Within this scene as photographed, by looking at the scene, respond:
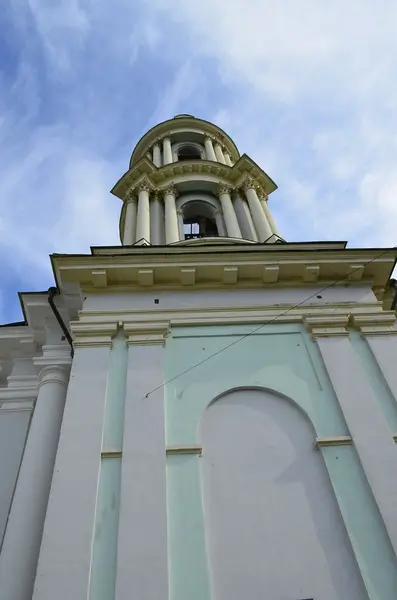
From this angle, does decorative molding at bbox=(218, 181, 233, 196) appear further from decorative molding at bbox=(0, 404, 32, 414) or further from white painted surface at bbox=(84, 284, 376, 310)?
decorative molding at bbox=(0, 404, 32, 414)

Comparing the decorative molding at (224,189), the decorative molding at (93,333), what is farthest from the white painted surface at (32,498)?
the decorative molding at (224,189)

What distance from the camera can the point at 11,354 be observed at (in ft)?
35.1

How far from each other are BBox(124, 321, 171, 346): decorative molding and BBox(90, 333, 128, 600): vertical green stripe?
29cm

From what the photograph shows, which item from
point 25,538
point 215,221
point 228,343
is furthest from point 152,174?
point 25,538

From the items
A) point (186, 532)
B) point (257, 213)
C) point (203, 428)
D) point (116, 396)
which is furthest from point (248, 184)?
point (186, 532)

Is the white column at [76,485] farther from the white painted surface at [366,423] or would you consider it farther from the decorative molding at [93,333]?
the white painted surface at [366,423]

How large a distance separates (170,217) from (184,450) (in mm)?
9462

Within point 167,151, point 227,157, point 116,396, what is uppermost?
point 227,157

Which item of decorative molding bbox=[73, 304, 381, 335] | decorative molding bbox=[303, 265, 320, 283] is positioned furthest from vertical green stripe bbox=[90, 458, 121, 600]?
decorative molding bbox=[303, 265, 320, 283]

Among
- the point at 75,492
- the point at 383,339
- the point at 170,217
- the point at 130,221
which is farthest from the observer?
the point at 130,221

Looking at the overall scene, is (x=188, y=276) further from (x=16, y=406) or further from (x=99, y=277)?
(x=16, y=406)

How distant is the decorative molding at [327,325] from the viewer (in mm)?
8688

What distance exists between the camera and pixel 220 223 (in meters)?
16.1

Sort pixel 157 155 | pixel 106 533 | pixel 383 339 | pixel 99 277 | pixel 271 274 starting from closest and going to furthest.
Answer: pixel 106 533 → pixel 383 339 → pixel 99 277 → pixel 271 274 → pixel 157 155
